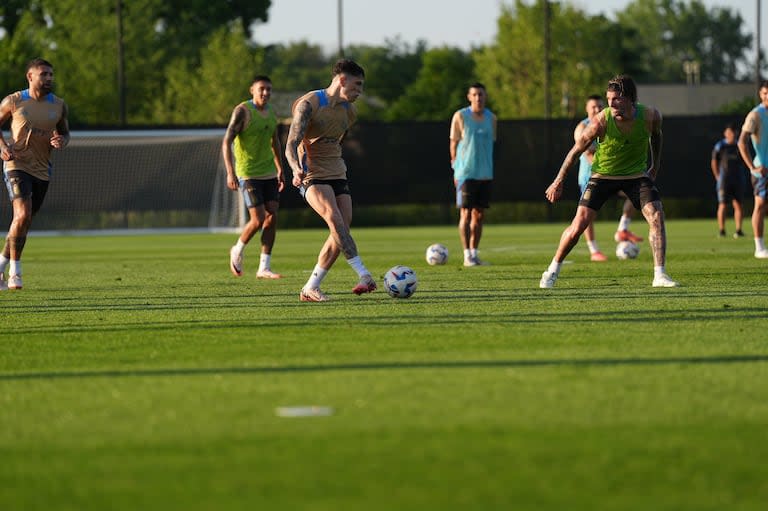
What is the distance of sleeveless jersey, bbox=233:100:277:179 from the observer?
1558cm

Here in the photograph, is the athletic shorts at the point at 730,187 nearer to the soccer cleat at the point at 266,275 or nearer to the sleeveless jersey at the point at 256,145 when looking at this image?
the sleeveless jersey at the point at 256,145

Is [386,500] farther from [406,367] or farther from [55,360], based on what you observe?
[55,360]

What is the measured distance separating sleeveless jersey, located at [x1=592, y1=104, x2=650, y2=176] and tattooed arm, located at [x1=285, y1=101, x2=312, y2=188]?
263 cm

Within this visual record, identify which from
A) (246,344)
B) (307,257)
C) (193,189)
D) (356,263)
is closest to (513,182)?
(193,189)

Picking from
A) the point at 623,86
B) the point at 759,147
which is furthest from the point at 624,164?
the point at 759,147

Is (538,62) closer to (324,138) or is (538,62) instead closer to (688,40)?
(324,138)

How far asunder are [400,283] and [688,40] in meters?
159

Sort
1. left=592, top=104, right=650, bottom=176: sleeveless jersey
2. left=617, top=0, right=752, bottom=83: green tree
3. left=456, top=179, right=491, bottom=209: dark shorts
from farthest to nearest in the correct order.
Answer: left=617, top=0, right=752, bottom=83: green tree, left=456, top=179, right=491, bottom=209: dark shorts, left=592, top=104, right=650, bottom=176: sleeveless jersey

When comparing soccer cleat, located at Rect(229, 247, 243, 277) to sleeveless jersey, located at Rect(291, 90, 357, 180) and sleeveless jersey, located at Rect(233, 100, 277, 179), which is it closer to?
sleeveless jersey, located at Rect(233, 100, 277, 179)

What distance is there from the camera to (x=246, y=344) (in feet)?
27.7

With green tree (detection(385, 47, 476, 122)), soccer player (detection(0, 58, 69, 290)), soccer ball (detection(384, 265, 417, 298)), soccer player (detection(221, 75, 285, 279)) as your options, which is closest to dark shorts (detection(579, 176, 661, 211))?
soccer ball (detection(384, 265, 417, 298))

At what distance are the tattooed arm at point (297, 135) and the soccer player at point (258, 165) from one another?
4.10 m

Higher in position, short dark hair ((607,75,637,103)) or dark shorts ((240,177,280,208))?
short dark hair ((607,75,637,103))

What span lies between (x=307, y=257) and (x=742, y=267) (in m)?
7.05
